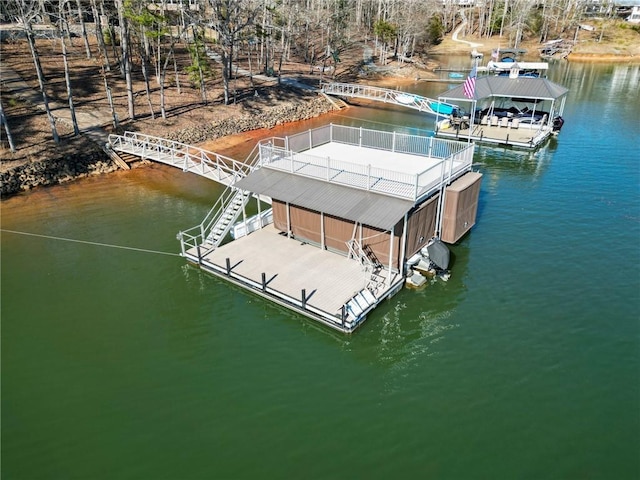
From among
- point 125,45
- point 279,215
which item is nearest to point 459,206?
point 279,215

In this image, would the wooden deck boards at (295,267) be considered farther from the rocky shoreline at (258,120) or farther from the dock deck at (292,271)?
the rocky shoreline at (258,120)

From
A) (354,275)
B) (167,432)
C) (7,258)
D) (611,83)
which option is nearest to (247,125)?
(7,258)

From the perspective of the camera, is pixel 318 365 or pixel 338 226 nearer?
pixel 318 365

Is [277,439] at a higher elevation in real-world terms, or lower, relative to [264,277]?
lower

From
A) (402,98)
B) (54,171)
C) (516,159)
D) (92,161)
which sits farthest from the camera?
(402,98)

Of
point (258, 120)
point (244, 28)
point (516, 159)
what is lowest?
point (516, 159)

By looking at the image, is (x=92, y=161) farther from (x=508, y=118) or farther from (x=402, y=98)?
(x=508, y=118)

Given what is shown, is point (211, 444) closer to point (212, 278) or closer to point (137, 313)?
point (137, 313)
